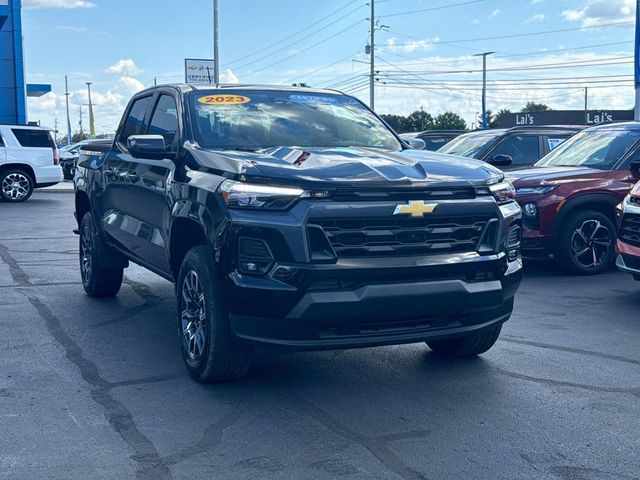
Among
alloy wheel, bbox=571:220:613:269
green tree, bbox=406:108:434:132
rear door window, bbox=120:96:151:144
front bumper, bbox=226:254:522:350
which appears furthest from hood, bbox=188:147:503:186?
green tree, bbox=406:108:434:132

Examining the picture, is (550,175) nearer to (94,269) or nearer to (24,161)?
(94,269)

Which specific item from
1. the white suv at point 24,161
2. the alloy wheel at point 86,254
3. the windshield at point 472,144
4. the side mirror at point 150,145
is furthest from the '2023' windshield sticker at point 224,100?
the white suv at point 24,161

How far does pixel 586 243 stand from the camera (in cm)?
973

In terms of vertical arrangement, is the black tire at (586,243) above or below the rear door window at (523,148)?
below

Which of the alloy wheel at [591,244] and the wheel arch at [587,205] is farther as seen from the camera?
the alloy wheel at [591,244]

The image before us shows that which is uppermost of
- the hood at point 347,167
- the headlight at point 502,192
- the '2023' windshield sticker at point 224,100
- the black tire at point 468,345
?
the '2023' windshield sticker at point 224,100

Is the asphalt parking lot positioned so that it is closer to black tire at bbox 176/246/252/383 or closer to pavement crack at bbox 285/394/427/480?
pavement crack at bbox 285/394/427/480

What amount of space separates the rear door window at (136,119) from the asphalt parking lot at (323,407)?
5.22 feet

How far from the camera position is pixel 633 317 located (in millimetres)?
7395

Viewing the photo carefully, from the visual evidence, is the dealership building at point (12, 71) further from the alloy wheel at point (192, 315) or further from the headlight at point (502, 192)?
the headlight at point (502, 192)

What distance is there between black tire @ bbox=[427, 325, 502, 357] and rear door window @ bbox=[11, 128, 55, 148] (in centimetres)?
1773

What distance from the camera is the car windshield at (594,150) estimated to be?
1023 centimetres

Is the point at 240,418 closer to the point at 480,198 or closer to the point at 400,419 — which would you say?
the point at 400,419

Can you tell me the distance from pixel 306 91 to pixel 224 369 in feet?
8.45
